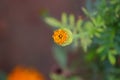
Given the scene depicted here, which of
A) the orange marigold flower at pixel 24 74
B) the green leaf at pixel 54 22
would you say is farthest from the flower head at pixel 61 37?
the orange marigold flower at pixel 24 74

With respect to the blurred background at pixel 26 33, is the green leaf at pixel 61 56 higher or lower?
lower

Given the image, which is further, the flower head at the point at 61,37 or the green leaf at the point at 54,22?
the green leaf at the point at 54,22

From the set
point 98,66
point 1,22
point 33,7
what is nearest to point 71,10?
point 33,7

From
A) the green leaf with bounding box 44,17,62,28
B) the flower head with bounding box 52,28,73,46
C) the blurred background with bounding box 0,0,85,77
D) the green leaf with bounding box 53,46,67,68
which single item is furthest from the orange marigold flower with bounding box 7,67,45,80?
the flower head with bounding box 52,28,73,46

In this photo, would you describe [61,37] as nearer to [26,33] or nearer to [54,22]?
[54,22]

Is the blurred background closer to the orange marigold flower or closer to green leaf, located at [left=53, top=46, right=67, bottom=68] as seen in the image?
the orange marigold flower

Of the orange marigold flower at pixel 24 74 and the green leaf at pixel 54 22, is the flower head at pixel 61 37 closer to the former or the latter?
the green leaf at pixel 54 22

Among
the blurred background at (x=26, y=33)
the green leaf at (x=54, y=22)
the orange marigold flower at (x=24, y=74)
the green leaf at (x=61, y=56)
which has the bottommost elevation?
the green leaf at (x=54, y=22)
